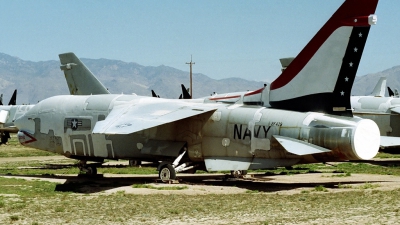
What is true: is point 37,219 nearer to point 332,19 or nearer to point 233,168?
point 233,168

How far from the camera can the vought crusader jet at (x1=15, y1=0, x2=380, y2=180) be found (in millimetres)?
22109

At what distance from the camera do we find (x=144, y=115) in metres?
24.8

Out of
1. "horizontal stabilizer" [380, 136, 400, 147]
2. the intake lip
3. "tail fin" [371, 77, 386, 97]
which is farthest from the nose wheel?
"tail fin" [371, 77, 386, 97]

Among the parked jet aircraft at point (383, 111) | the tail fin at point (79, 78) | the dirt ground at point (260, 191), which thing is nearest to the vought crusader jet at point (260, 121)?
the dirt ground at point (260, 191)

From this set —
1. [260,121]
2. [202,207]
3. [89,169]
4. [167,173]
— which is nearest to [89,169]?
[89,169]

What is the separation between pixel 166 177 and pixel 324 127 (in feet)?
22.8

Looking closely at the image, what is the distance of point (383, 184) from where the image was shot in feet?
78.5

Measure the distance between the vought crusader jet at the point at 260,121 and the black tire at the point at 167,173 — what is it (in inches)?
1.6

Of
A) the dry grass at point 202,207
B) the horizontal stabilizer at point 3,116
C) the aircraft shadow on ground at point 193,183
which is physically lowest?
the aircraft shadow on ground at point 193,183

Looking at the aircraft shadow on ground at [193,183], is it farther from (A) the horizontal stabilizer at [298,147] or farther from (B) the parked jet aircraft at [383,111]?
(B) the parked jet aircraft at [383,111]

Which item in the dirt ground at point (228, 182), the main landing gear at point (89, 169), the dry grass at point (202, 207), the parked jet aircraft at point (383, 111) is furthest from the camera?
the parked jet aircraft at point (383, 111)

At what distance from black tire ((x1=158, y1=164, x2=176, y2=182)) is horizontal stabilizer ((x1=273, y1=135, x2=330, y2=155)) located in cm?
488

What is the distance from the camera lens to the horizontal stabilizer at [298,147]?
2167 cm

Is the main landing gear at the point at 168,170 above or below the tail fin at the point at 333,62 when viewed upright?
below
